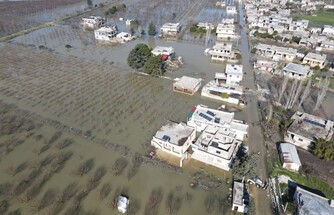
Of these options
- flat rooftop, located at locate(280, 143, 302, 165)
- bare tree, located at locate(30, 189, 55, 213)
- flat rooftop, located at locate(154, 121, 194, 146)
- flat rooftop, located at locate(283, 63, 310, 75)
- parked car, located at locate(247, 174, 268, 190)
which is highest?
flat rooftop, located at locate(283, 63, 310, 75)

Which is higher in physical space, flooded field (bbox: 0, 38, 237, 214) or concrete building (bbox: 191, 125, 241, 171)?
concrete building (bbox: 191, 125, 241, 171)

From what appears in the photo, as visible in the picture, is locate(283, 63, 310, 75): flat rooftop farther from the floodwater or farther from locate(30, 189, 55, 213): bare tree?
locate(30, 189, 55, 213): bare tree

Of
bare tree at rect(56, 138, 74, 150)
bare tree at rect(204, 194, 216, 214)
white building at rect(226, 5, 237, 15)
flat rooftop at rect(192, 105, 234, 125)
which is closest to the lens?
bare tree at rect(204, 194, 216, 214)

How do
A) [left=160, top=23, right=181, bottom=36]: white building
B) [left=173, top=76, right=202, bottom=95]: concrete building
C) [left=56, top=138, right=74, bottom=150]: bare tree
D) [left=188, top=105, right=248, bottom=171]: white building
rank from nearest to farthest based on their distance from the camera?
1. [left=188, top=105, right=248, bottom=171]: white building
2. [left=56, top=138, right=74, bottom=150]: bare tree
3. [left=173, top=76, right=202, bottom=95]: concrete building
4. [left=160, top=23, right=181, bottom=36]: white building

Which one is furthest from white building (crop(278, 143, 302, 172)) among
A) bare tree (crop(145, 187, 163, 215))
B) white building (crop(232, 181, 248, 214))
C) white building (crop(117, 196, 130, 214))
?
white building (crop(117, 196, 130, 214))

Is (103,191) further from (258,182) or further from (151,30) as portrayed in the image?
(151,30)

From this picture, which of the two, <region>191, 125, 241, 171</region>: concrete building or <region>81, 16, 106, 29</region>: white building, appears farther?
<region>81, 16, 106, 29</region>: white building

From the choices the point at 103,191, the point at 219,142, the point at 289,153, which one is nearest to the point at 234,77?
the point at 289,153
